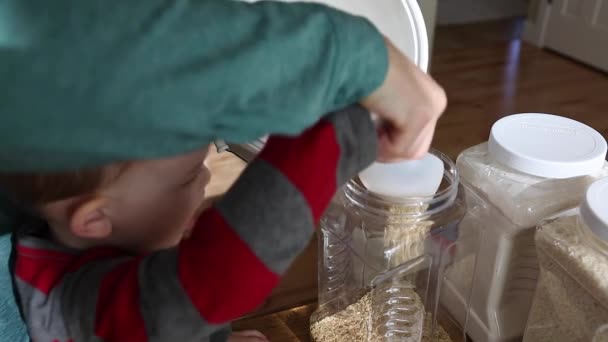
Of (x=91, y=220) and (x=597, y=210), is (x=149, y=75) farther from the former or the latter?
(x=597, y=210)

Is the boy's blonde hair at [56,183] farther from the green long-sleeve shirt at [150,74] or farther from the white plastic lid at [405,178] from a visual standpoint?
the white plastic lid at [405,178]

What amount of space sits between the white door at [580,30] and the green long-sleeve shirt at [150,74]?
1.75 meters

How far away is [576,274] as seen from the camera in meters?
0.50

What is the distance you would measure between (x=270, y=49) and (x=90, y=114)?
90 millimetres

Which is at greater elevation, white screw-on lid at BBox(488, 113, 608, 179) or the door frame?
white screw-on lid at BBox(488, 113, 608, 179)

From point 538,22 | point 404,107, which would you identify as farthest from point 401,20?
point 538,22

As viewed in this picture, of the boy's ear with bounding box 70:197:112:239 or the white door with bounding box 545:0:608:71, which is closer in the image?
the boy's ear with bounding box 70:197:112:239

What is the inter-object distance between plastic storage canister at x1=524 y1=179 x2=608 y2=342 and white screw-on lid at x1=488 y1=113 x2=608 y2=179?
42mm

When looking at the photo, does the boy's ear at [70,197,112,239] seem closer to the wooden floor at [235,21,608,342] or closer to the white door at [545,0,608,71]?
the wooden floor at [235,21,608,342]

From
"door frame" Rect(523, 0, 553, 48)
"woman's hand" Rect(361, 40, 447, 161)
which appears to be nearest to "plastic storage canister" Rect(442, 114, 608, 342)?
"woman's hand" Rect(361, 40, 447, 161)

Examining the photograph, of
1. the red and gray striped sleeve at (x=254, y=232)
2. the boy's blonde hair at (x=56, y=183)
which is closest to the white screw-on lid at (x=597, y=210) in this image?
the red and gray striped sleeve at (x=254, y=232)

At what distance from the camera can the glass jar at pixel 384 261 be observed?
567 mm

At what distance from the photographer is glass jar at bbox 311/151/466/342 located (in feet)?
1.86

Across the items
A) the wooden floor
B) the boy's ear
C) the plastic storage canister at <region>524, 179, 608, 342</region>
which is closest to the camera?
the boy's ear
